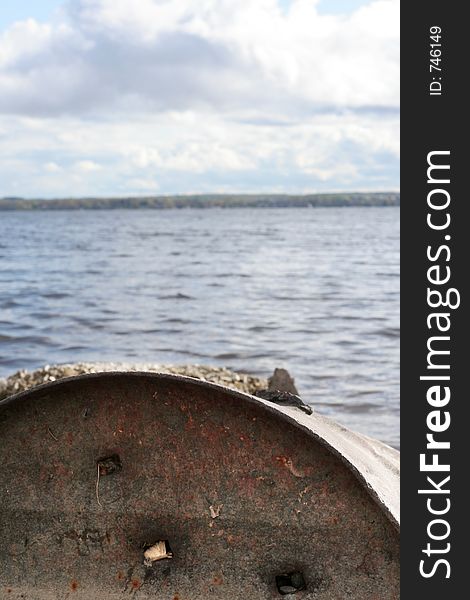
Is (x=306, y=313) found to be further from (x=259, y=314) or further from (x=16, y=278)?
(x=16, y=278)

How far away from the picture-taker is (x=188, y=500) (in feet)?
8.09

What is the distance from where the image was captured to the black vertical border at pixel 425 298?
95.0 inches

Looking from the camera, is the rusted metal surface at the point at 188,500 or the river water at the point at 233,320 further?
the river water at the point at 233,320

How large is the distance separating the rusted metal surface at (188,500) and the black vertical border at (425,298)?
4.2 inches

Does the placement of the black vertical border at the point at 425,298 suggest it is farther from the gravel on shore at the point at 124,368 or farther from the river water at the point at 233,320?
the gravel on shore at the point at 124,368

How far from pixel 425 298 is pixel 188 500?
0.92 meters

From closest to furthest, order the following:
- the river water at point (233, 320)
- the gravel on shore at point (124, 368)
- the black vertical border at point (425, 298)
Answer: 1. the black vertical border at point (425, 298)
2. the gravel on shore at point (124, 368)
3. the river water at point (233, 320)

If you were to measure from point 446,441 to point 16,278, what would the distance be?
32.5m

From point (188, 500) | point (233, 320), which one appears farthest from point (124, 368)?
point (188, 500)

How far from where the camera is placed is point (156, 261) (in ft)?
139

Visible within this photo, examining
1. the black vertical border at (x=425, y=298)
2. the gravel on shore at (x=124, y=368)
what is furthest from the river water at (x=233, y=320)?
the black vertical border at (x=425, y=298)

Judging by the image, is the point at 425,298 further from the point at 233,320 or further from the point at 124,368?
the point at 233,320

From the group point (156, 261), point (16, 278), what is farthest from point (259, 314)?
point (156, 261)

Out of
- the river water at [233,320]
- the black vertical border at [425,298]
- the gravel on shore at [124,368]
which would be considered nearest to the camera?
the black vertical border at [425,298]
